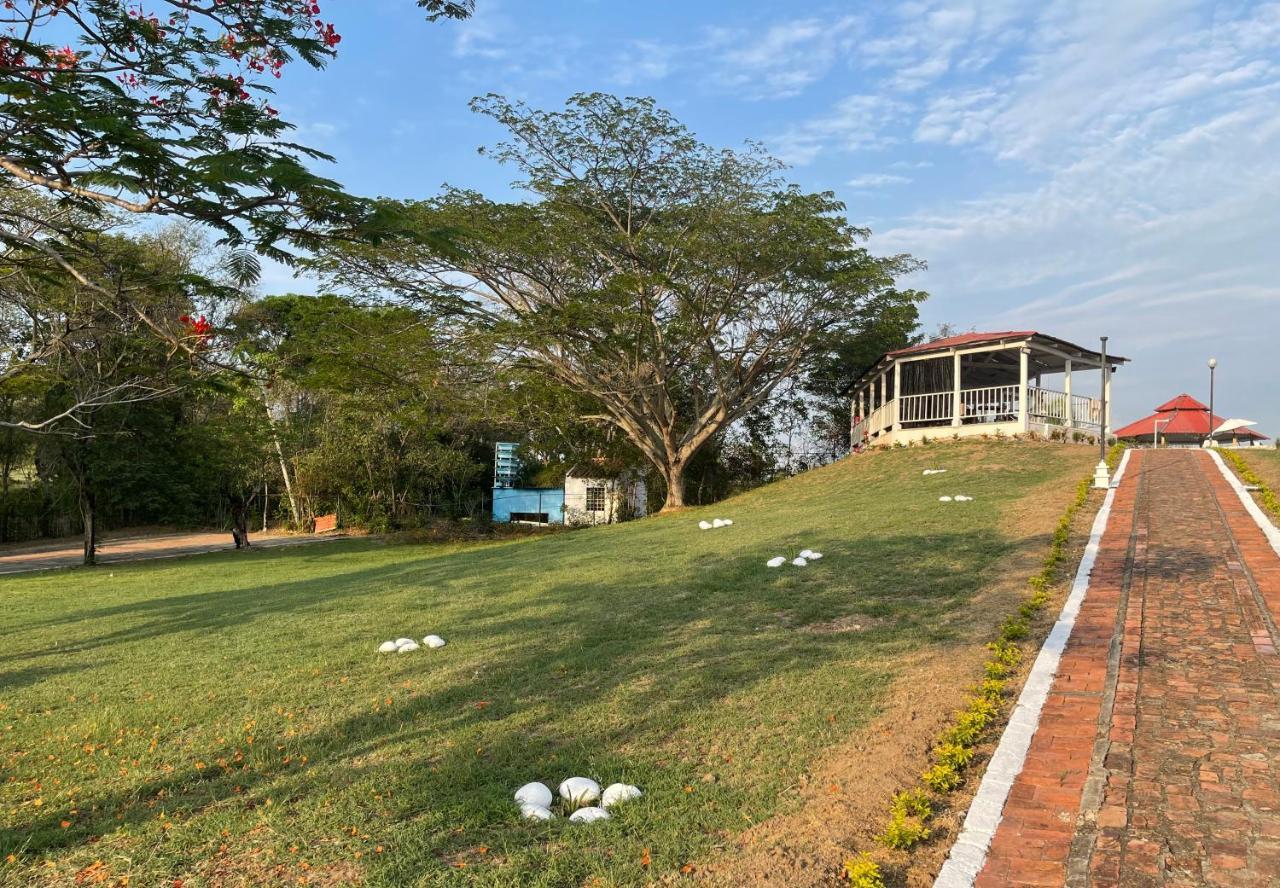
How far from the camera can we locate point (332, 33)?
4602 millimetres

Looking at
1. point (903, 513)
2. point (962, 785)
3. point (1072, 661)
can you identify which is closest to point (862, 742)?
point (962, 785)

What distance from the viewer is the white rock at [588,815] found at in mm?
3465

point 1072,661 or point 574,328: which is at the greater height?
point 574,328

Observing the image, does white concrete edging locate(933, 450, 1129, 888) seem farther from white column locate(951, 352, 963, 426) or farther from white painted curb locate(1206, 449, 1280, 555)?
white column locate(951, 352, 963, 426)

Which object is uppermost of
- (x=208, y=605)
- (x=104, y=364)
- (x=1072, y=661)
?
(x=104, y=364)

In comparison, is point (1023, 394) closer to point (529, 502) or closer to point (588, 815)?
point (529, 502)

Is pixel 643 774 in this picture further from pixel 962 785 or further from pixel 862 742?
pixel 962 785

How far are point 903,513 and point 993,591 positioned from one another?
5.14m

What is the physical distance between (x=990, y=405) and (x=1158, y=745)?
18.7m

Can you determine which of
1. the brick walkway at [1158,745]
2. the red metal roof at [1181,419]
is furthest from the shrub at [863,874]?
the red metal roof at [1181,419]

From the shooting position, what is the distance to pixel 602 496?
2709cm

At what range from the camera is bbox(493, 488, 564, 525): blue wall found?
27.9 m

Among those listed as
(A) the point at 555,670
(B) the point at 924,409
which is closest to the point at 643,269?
(B) the point at 924,409

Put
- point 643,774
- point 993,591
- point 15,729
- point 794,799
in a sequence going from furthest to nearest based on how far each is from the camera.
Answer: point 993,591
point 15,729
point 643,774
point 794,799
